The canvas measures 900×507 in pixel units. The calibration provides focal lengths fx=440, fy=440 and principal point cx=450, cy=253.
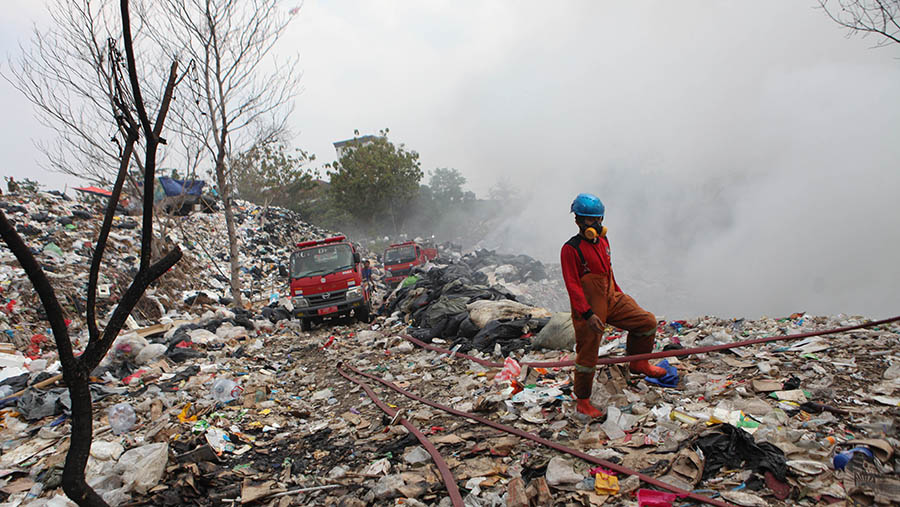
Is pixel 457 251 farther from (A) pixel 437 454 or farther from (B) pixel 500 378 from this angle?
(A) pixel 437 454

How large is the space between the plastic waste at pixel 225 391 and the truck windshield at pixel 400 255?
1205 centimetres

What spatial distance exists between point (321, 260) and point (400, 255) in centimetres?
732

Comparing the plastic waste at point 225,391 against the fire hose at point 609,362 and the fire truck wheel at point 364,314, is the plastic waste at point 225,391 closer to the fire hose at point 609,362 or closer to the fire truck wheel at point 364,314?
the fire hose at point 609,362

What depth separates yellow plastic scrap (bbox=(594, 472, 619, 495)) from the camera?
238cm

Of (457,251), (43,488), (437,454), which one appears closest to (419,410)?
(437,454)

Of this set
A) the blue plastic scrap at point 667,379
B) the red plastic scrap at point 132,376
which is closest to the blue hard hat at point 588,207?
the blue plastic scrap at point 667,379

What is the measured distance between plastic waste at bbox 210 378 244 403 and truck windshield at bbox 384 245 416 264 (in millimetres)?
12050

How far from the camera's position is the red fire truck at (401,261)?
16703 millimetres

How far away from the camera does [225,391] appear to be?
15.9ft

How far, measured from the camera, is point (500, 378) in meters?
4.62

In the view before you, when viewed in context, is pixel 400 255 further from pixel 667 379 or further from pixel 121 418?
pixel 667 379

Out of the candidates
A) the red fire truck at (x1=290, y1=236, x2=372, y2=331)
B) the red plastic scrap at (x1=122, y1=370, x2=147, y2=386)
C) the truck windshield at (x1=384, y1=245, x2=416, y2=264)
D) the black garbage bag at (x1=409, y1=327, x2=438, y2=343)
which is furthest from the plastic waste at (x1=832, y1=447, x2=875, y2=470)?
the truck windshield at (x1=384, y1=245, x2=416, y2=264)

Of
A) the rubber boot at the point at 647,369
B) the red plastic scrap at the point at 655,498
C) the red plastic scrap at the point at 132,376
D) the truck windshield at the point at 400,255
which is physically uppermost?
the truck windshield at the point at 400,255

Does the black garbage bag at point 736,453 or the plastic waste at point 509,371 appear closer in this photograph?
the black garbage bag at point 736,453
